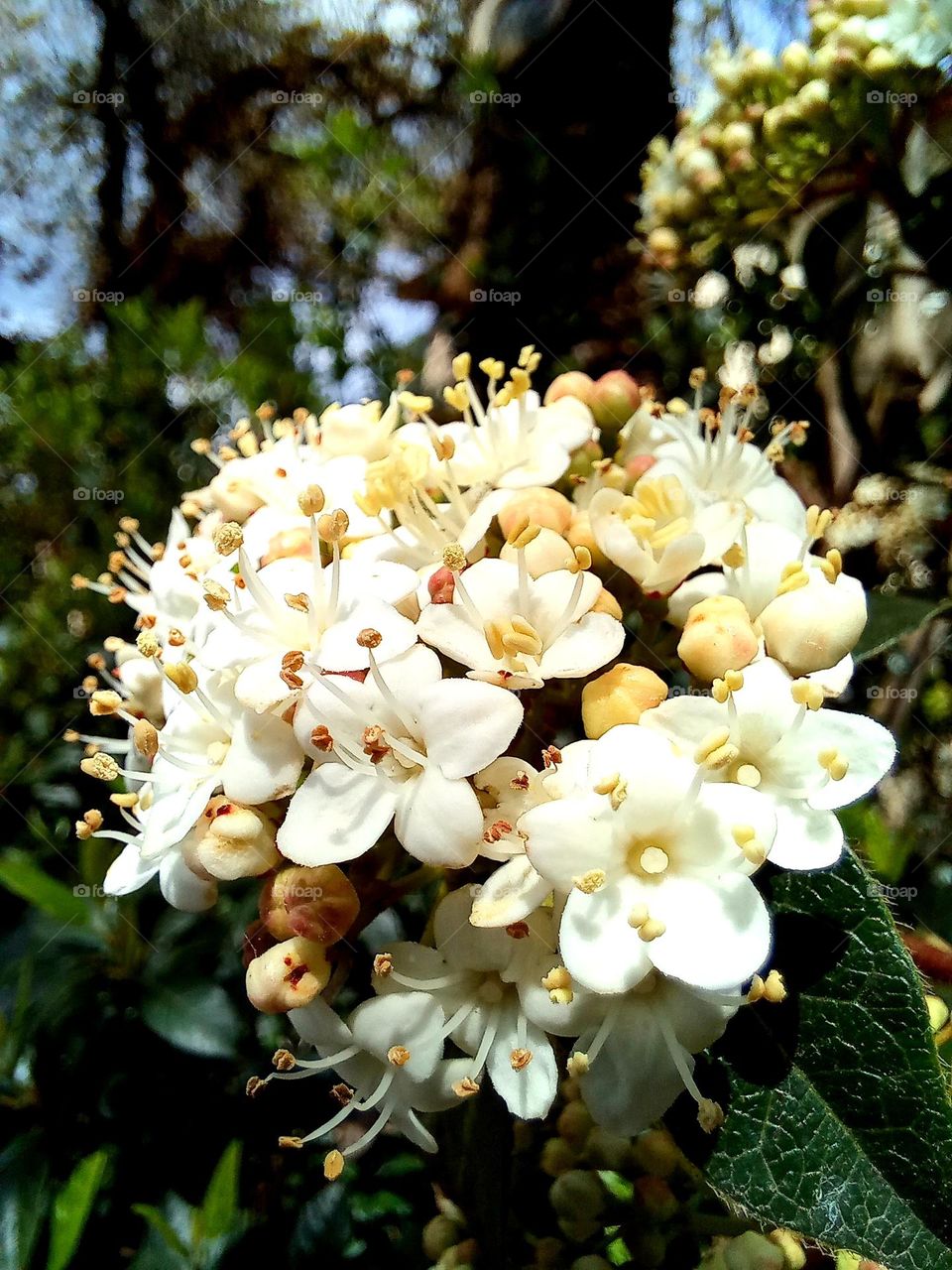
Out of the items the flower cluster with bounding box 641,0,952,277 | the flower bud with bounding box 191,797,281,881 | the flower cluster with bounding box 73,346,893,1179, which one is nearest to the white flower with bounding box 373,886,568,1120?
the flower cluster with bounding box 73,346,893,1179

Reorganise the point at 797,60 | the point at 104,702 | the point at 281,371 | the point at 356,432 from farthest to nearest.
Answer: the point at 281,371 → the point at 797,60 → the point at 356,432 → the point at 104,702

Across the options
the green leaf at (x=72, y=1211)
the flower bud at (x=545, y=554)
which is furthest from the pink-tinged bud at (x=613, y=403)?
the green leaf at (x=72, y=1211)

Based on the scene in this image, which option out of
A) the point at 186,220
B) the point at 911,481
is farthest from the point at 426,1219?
Answer: the point at 186,220

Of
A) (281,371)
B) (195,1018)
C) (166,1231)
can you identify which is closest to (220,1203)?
(166,1231)

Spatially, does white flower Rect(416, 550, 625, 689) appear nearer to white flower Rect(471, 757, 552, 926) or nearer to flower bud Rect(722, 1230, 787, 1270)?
white flower Rect(471, 757, 552, 926)

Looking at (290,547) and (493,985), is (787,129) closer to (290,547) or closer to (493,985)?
(290,547)

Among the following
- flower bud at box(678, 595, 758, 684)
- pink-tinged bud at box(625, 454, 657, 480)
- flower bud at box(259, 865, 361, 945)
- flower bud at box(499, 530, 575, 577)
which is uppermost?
pink-tinged bud at box(625, 454, 657, 480)
